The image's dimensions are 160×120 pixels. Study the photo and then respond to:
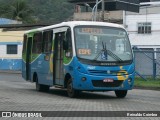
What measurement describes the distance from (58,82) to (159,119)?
9257 millimetres

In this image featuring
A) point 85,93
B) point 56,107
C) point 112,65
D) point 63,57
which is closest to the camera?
point 56,107

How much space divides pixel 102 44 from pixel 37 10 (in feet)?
262

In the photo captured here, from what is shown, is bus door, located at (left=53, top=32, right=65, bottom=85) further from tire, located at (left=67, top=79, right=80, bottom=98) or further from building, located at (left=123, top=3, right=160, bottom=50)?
building, located at (left=123, top=3, right=160, bottom=50)

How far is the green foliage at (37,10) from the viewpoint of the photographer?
84137 mm

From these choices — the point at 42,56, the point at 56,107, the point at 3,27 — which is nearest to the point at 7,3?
the point at 3,27

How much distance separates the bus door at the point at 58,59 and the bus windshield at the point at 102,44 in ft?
4.39

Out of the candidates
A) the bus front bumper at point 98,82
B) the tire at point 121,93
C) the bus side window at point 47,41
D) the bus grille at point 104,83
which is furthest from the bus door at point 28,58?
the bus grille at point 104,83

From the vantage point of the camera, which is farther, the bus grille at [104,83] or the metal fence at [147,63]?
the metal fence at [147,63]

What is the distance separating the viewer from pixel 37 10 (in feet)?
322

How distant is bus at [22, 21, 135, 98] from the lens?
1884 cm

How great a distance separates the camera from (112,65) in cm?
1905

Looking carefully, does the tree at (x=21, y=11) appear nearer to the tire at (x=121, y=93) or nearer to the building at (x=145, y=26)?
the building at (x=145, y=26)

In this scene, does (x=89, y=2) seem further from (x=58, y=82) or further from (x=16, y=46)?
(x=58, y=82)

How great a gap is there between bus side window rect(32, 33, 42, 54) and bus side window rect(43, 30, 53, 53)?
662mm
